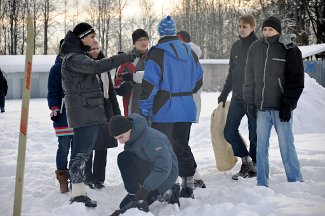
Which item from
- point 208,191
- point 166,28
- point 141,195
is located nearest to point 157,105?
point 166,28

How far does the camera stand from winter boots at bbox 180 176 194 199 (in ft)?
15.3

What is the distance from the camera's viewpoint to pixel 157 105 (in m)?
4.52

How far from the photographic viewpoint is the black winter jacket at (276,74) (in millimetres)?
4516

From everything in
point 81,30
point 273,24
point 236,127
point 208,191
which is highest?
point 273,24

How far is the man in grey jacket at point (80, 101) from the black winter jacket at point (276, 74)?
169 cm

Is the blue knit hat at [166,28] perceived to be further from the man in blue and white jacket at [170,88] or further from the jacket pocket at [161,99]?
the jacket pocket at [161,99]

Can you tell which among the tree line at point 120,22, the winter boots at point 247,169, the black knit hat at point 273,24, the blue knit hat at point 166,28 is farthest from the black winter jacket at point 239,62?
the tree line at point 120,22

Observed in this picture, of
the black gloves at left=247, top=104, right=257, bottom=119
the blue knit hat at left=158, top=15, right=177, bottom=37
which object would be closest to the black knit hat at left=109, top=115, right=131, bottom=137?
the blue knit hat at left=158, top=15, right=177, bottom=37

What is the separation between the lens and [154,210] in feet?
14.1

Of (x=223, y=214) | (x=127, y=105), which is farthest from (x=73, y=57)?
(x=223, y=214)

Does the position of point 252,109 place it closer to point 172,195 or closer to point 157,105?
point 157,105

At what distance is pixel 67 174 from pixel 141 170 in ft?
4.23

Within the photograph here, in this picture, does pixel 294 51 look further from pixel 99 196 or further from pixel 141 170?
pixel 99 196

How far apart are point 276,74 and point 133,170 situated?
1.79m
